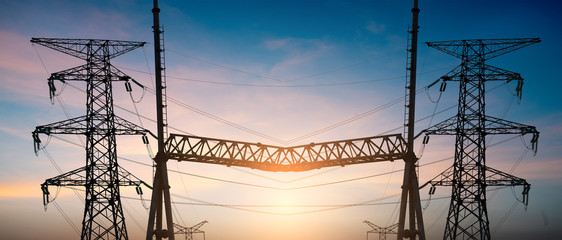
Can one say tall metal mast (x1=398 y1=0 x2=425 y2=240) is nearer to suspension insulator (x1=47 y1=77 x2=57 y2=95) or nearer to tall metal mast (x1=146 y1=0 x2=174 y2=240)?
tall metal mast (x1=146 y1=0 x2=174 y2=240)

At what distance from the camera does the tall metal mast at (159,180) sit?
3912cm

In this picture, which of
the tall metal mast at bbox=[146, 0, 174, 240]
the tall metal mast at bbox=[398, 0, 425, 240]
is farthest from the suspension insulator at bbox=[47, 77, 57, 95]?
the tall metal mast at bbox=[398, 0, 425, 240]

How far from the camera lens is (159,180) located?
130ft

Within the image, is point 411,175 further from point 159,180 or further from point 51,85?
point 51,85

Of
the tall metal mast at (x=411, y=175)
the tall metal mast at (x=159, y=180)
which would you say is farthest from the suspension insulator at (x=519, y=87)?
the tall metal mast at (x=159, y=180)

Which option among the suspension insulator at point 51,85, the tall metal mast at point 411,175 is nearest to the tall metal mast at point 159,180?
the suspension insulator at point 51,85

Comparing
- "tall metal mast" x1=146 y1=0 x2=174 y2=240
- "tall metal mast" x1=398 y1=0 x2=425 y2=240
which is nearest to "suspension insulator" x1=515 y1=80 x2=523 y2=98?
"tall metal mast" x1=398 y1=0 x2=425 y2=240

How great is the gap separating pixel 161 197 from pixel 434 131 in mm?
24103

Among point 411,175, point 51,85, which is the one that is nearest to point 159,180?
point 51,85

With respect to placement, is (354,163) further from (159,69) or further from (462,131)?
(159,69)

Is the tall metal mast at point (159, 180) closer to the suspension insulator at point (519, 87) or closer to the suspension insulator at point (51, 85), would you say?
the suspension insulator at point (51, 85)

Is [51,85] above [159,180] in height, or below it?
above

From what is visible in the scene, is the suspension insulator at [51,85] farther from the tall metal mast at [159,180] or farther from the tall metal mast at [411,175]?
the tall metal mast at [411,175]

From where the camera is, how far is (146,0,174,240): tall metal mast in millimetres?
39125
